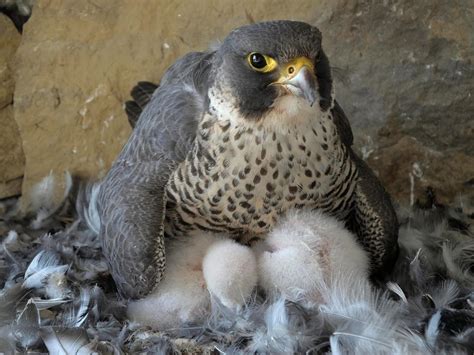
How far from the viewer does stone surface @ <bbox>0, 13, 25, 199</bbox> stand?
2.72 metres

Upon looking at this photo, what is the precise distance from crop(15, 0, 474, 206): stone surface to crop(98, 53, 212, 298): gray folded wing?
0.49m

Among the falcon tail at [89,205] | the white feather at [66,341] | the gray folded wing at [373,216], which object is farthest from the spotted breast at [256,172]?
the falcon tail at [89,205]

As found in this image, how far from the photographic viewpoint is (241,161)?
6.41 feet

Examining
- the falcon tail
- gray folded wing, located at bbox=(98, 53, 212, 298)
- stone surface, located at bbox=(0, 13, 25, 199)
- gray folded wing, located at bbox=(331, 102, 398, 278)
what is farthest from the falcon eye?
stone surface, located at bbox=(0, 13, 25, 199)

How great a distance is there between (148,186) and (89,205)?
0.62 metres

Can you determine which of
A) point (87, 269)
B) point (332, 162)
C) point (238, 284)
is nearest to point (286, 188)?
point (332, 162)

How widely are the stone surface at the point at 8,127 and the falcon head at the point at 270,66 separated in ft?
3.70

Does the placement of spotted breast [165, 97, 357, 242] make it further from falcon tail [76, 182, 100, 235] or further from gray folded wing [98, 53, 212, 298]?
falcon tail [76, 182, 100, 235]

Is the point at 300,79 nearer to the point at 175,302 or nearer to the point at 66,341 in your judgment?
the point at 175,302

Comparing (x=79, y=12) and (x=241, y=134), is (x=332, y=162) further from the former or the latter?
(x=79, y=12)

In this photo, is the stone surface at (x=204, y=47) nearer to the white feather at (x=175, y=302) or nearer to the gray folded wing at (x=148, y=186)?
the gray folded wing at (x=148, y=186)

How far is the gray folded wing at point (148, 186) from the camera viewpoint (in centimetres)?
201

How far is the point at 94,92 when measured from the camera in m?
2.73

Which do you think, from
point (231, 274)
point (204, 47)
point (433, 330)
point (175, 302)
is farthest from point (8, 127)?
point (433, 330)
